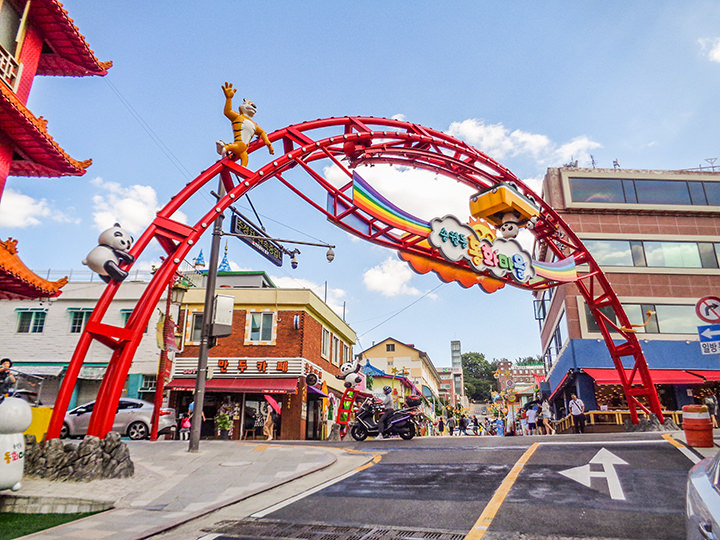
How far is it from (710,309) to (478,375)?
431 feet

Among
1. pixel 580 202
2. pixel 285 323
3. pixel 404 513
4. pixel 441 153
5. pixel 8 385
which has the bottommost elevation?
pixel 404 513

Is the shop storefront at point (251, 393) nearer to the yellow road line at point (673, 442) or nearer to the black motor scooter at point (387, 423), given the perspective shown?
the black motor scooter at point (387, 423)

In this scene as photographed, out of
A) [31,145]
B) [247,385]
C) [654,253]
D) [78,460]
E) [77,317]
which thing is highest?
[654,253]

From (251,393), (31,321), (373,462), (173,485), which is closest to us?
(173,485)

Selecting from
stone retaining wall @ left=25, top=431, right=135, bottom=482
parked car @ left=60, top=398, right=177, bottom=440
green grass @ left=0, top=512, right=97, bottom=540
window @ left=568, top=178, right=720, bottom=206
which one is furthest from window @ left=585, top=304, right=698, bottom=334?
green grass @ left=0, top=512, right=97, bottom=540

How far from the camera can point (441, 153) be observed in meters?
17.3

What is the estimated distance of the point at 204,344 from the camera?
13.9 meters

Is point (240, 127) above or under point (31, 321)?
above

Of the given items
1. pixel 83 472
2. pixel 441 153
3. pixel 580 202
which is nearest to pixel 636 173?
pixel 580 202

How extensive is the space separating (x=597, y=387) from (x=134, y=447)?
23.1 metres

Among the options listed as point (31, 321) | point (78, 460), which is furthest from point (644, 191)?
point (31, 321)

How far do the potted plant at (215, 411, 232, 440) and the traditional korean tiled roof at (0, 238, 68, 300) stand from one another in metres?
13.8

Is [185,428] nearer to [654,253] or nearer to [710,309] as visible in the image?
[710,309]

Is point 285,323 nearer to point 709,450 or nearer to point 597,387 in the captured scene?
point 597,387
